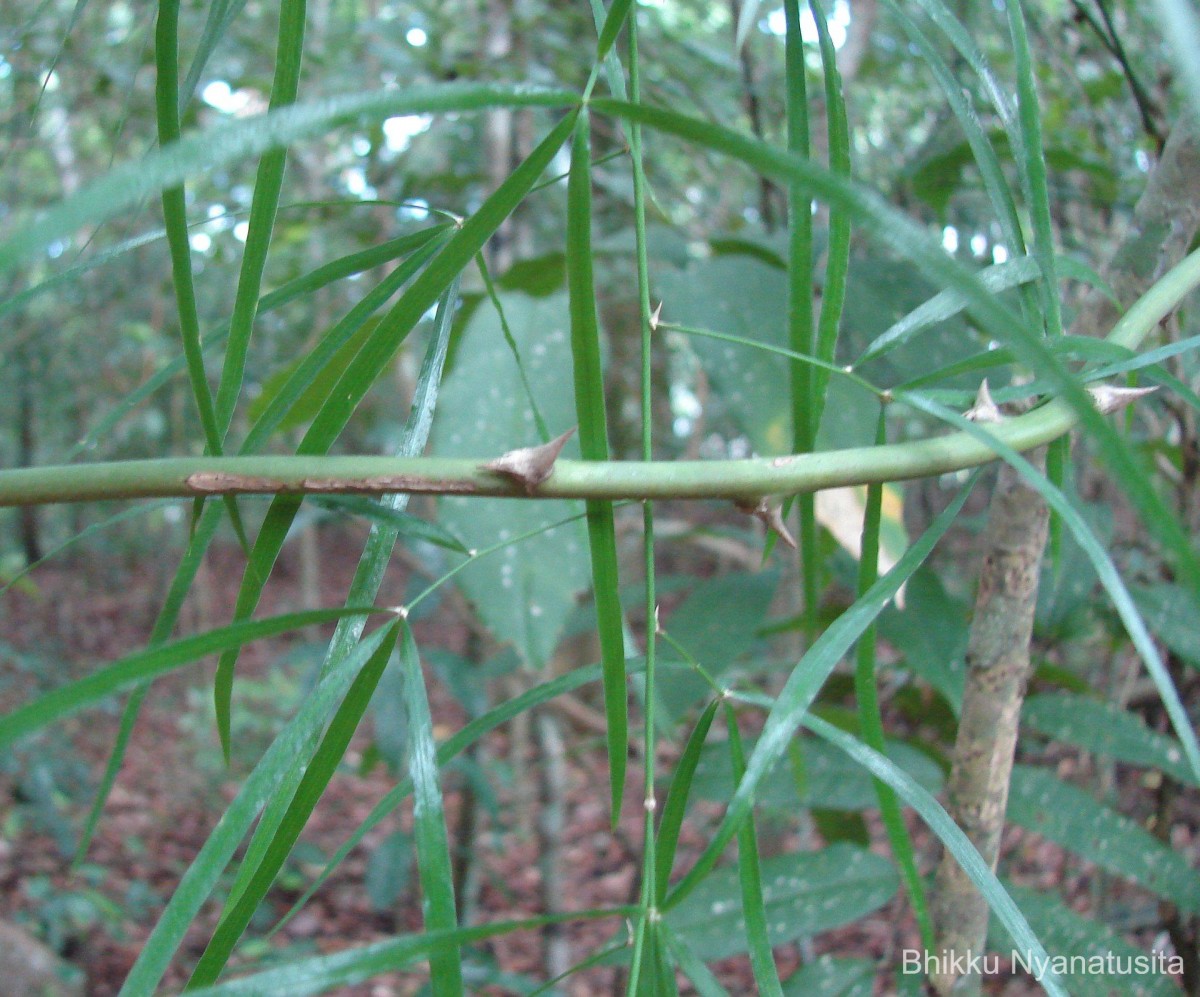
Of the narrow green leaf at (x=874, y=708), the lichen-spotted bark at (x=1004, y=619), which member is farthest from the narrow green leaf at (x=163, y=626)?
the lichen-spotted bark at (x=1004, y=619)

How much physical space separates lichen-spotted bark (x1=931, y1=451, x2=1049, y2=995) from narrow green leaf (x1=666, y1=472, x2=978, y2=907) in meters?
0.15

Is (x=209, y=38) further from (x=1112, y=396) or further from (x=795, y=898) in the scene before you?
(x=795, y=898)

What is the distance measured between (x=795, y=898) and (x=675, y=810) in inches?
14.0

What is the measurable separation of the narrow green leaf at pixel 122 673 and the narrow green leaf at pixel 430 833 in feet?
0.13

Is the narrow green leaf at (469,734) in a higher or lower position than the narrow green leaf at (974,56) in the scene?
lower

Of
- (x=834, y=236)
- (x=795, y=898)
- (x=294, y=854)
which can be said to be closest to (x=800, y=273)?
(x=834, y=236)

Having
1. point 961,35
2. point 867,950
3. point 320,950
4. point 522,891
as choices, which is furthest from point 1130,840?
point 522,891

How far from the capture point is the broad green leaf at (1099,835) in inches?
22.0

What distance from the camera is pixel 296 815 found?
294 millimetres

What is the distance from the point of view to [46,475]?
260 millimetres

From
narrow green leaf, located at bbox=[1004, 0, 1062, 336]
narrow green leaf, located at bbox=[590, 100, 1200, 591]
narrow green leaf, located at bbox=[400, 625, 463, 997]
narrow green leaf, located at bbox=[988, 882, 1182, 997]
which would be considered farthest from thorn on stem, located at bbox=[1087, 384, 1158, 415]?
narrow green leaf, located at bbox=[988, 882, 1182, 997]

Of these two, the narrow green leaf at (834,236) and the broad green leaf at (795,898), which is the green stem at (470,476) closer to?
the narrow green leaf at (834,236)

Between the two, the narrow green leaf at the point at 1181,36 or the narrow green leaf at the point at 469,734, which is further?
the narrow green leaf at the point at 469,734

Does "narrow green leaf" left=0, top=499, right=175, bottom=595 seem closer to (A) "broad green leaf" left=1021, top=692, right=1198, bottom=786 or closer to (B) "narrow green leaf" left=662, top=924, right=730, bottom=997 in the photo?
(B) "narrow green leaf" left=662, top=924, right=730, bottom=997
